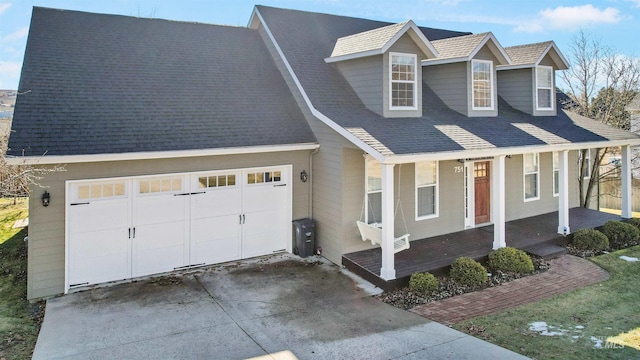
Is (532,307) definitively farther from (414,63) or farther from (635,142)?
(635,142)

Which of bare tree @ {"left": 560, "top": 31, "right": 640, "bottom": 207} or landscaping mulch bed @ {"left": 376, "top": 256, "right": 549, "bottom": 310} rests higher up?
bare tree @ {"left": 560, "top": 31, "right": 640, "bottom": 207}

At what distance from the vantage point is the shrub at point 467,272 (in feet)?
31.5

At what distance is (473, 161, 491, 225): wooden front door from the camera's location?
45.0 feet

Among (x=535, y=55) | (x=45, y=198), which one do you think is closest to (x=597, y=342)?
(x=45, y=198)

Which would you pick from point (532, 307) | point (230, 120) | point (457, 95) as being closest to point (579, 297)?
point (532, 307)

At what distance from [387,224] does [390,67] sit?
180 inches

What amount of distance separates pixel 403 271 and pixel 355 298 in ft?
4.79

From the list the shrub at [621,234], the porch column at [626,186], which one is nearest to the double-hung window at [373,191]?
the shrub at [621,234]

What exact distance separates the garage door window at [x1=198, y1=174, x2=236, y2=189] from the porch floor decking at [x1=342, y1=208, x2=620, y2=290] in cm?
341

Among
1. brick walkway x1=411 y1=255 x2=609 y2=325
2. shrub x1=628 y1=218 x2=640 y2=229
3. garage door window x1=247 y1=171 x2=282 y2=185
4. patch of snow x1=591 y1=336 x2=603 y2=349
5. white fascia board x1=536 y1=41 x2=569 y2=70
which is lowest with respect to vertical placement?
patch of snow x1=591 y1=336 x2=603 y2=349

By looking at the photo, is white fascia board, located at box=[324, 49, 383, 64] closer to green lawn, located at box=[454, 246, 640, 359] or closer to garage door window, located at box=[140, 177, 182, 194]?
garage door window, located at box=[140, 177, 182, 194]

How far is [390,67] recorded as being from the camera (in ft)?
38.8

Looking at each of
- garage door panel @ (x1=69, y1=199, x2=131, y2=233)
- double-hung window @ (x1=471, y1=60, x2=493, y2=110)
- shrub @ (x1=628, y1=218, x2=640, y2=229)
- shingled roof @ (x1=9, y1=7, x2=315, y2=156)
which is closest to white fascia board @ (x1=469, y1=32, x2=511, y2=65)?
double-hung window @ (x1=471, y1=60, x2=493, y2=110)

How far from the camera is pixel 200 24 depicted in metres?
14.4
